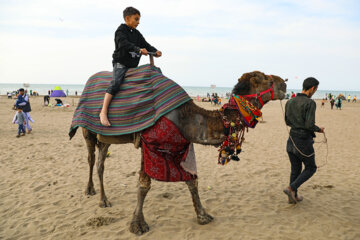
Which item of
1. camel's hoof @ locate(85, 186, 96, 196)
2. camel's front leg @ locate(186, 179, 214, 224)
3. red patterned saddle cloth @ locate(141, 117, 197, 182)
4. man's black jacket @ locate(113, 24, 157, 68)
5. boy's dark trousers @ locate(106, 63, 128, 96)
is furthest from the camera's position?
camel's hoof @ locate(85, 186, 96, 196)

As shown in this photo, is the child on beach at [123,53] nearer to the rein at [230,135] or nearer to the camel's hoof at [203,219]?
the rein at [230,135]

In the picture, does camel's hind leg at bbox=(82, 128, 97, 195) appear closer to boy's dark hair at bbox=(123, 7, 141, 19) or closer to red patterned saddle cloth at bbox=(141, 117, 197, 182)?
red patterned saddle cloth at bbox=(141, 117, 197, 182)

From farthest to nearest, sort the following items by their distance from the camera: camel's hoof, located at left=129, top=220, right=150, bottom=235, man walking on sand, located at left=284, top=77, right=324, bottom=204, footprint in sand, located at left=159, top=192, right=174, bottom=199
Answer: footprint in sand, located at left=159, top=192, right=174, bottom=199
man walking on sand, located at left=284, top=77, right=324, bottom=204
camel's hoof, located at left=129, top=220, right=150, bottom=235

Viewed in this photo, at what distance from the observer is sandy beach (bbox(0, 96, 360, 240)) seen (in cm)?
394

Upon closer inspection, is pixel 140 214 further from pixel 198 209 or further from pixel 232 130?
pixel 232 130

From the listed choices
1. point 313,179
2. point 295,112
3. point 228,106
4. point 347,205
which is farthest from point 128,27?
point 313,179

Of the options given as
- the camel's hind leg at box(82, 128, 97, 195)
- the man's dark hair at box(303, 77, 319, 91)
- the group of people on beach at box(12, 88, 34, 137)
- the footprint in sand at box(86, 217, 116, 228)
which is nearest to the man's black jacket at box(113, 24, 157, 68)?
the camel's hind leg at box(82, 128, 97, 195)

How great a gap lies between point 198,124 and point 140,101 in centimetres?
86

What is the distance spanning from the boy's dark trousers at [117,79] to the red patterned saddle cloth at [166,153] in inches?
31.1

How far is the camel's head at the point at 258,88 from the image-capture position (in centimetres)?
338

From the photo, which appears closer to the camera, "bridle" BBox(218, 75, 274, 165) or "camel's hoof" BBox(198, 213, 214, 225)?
"bridle" BBox(218, 75, 274, 165)

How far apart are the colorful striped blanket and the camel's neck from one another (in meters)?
0.13

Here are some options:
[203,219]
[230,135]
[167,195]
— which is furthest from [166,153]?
[167,195]

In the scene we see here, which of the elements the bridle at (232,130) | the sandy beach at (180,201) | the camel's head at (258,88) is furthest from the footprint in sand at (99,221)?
the camel's head at (258,88)
